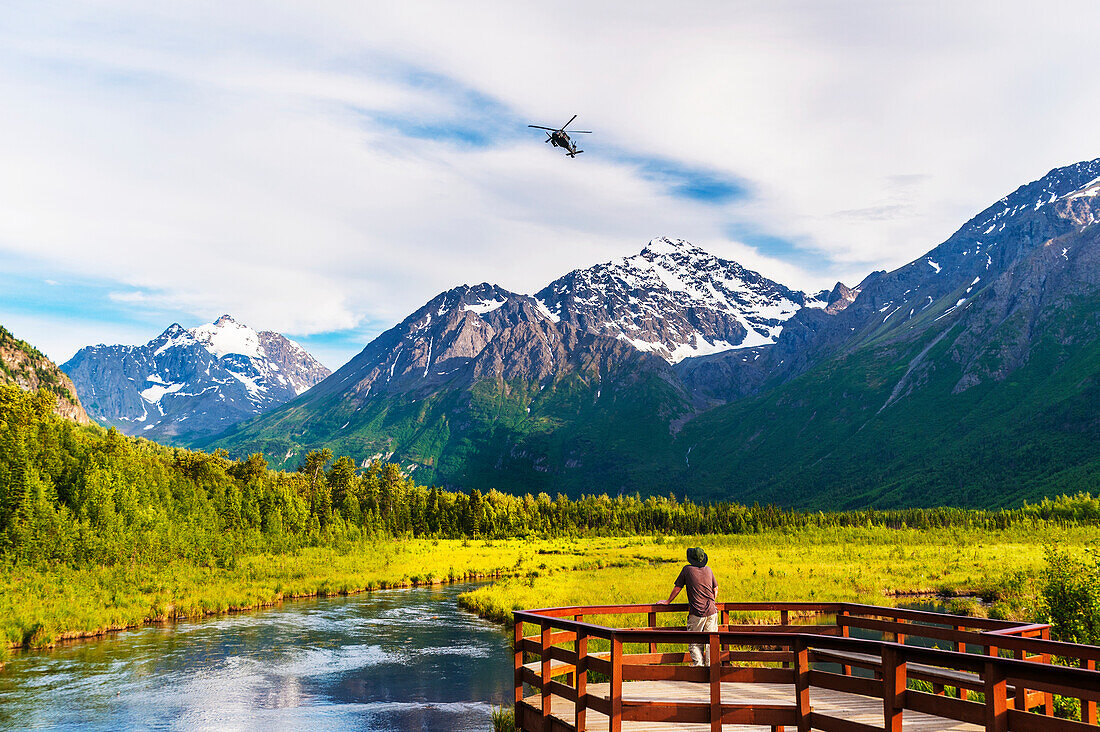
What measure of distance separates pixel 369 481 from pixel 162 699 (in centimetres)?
13527

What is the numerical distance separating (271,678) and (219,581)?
35.7 m

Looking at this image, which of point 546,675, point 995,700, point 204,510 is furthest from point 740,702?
point 204,510

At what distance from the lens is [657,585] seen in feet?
204

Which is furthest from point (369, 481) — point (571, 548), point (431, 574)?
point (431, 574)

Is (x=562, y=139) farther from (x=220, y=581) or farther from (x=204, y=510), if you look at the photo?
(x=204, y=510)

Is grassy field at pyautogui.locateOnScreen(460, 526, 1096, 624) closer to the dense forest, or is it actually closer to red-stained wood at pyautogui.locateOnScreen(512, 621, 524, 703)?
red-stained wood at pyautogui.locateOnScreen(512, 621, 524, 703)

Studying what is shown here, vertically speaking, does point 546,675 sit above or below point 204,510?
below

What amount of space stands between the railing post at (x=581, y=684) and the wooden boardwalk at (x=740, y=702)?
0.47 meters

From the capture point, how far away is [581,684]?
16109mm

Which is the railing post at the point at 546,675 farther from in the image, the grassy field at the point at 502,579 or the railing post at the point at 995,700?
the grassy field at the point at 502,579

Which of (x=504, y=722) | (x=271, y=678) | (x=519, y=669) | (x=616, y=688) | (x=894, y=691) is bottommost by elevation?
(x=271, y=678)

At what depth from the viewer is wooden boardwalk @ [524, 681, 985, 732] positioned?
1521 cm

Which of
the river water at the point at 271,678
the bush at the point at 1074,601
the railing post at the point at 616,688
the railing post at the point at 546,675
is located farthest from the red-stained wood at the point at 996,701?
the river water at the point at 271,678

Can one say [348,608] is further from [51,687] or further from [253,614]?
[51,687]
